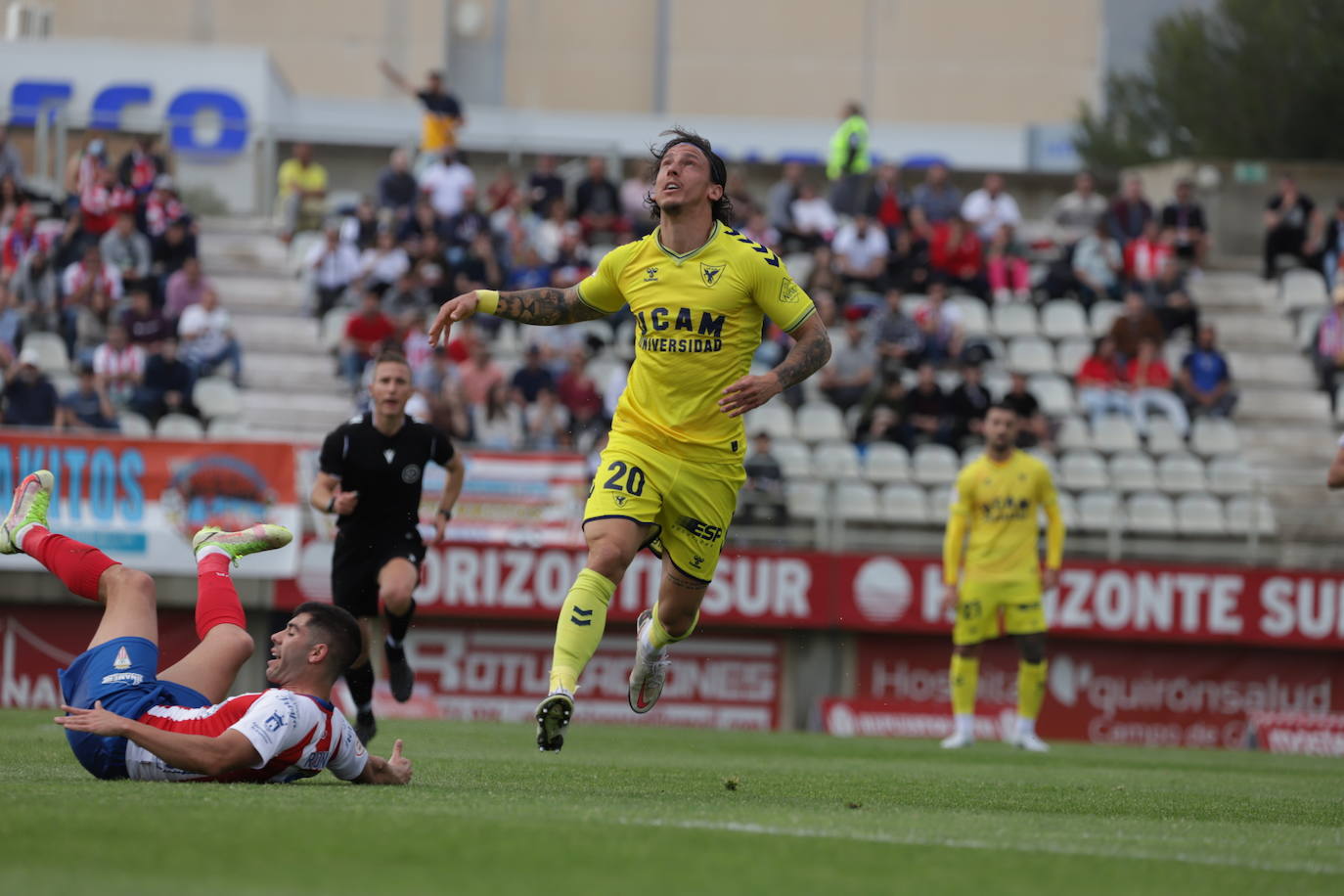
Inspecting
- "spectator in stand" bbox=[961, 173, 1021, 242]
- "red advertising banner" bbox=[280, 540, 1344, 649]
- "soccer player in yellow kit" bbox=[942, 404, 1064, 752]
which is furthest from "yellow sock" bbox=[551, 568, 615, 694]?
"spectator in stand" bbox=[961, 173, 1021, 242]

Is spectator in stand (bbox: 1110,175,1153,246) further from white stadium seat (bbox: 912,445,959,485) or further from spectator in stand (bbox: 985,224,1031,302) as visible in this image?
white stadium seat (bbox: 912,445,959,485)

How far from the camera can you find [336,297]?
946 inches

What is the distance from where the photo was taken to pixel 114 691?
7070 mm

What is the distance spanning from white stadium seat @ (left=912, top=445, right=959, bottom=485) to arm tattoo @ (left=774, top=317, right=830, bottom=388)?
13.1 meters

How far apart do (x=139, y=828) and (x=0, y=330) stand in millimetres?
17141

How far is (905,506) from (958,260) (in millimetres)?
5618

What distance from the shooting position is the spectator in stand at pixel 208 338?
21.9 metres

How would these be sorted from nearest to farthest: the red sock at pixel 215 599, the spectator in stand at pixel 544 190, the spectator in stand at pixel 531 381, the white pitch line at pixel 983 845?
1. the white pitch line at pixel 983 845
2. the red sock at pixel 215 599
3. the spectator in stand at pixel 531 381
4. the spectator in stand at pixel 544 190

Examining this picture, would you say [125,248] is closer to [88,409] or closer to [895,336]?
[88,409]

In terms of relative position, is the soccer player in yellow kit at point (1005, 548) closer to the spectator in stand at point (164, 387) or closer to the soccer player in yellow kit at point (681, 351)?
the soccer player in yellow kit at point (681, 351)

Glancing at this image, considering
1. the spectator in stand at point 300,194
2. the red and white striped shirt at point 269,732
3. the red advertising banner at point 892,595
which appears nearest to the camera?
the red and white striped shirt at point 269,732

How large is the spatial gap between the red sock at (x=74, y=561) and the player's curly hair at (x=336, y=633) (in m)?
1.04

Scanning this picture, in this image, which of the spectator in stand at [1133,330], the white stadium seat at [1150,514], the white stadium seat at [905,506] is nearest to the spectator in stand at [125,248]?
the white stadium seat at [905,506]

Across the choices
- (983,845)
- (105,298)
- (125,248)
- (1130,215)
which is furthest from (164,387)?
(983,845)
